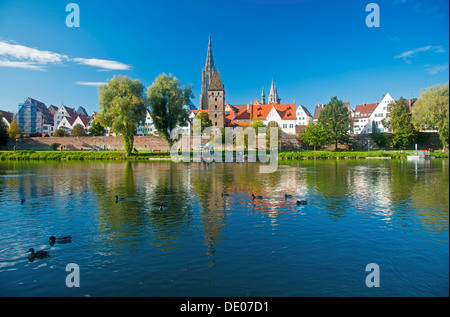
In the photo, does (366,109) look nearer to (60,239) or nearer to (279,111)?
(279,111)

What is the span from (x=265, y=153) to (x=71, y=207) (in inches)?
2424

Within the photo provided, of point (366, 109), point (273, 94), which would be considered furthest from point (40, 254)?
point (273, 94)

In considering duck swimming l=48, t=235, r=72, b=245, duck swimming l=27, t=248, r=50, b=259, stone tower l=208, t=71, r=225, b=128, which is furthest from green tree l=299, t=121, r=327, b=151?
duck swimming l=27, t=248, r=50, b=259

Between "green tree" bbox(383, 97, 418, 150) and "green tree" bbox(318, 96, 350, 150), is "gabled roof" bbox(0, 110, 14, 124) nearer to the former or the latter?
"green tree" bbox(318, 96, 350, 150)

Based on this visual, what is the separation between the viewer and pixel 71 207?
18656 mm

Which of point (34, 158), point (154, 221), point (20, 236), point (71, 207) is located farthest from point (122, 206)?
point (34, 158)

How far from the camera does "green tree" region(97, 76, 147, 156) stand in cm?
6253

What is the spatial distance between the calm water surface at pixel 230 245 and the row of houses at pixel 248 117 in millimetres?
77847

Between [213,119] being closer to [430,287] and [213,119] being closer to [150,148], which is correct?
[150,148]

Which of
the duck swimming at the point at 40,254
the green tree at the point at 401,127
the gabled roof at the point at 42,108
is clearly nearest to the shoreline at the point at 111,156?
the green tree at the point at 401,127

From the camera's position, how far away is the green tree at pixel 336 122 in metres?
83.8
